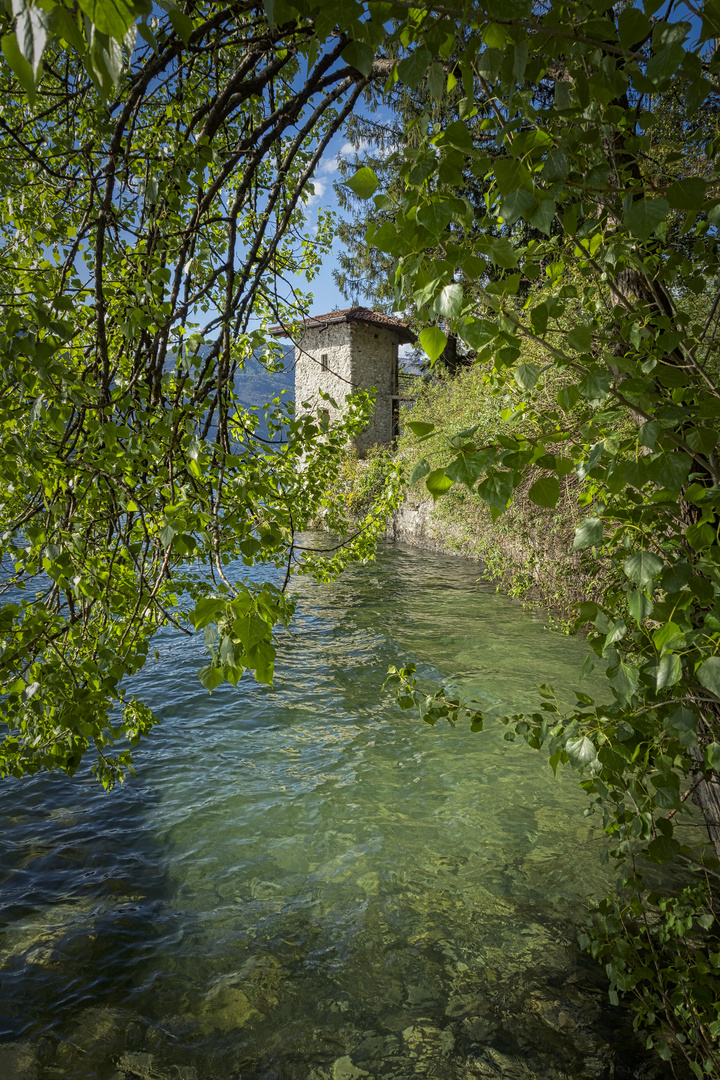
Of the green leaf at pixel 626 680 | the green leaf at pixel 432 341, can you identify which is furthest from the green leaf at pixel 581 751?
the green leaf at pixel 432 341

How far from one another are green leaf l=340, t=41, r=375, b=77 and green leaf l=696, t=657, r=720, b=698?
138cm

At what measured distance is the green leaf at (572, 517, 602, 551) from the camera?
4.62ft

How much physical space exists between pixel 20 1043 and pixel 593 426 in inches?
147

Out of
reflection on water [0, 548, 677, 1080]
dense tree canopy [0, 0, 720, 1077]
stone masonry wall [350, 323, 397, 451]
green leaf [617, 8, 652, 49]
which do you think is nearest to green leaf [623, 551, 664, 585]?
dense tree canopy [0, 0, 720, 1077]

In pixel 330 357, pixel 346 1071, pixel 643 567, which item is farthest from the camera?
pixel 330 357

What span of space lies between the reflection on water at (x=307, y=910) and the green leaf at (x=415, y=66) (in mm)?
3569

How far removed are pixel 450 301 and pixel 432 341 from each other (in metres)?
0.11

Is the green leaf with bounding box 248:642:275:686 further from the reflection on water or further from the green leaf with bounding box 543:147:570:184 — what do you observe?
the reflection on water

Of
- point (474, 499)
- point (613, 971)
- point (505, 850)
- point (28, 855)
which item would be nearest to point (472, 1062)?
point (613, 971)

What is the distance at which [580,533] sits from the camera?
145cm

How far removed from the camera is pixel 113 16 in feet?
2.42

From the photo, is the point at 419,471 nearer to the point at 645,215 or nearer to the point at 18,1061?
the point at 645,215

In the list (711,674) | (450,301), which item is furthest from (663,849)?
(450,301)

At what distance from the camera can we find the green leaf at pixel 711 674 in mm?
1294
